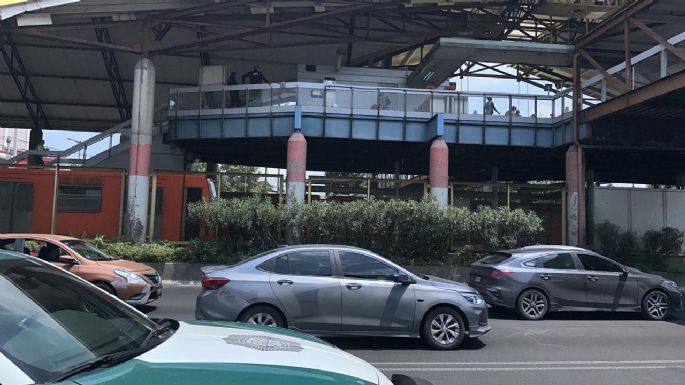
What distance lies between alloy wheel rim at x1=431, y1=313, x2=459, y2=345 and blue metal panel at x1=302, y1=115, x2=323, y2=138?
49.5ft

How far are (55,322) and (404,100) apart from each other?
68.8 ft

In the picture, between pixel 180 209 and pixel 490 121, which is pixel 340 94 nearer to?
pixel 490 121

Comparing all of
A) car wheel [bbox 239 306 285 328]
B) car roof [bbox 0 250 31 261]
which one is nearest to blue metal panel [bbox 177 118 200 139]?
car wheel [bbox 239 306 285 328]

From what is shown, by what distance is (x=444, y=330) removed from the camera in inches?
323

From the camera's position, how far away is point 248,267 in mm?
8195

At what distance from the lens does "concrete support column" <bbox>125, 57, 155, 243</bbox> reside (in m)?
21.3

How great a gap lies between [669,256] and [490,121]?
8354 mm

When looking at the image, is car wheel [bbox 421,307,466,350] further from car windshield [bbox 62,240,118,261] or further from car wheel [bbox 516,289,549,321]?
car windshield [bbox 62,240,118,261]

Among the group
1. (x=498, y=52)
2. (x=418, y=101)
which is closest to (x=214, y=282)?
(x=418, y=101)

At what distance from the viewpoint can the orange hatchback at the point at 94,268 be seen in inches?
423

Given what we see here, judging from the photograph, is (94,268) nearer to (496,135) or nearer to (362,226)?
(362,226)

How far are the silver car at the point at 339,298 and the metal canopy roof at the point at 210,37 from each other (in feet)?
56.3

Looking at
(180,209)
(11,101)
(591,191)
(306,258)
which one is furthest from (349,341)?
(11,101)

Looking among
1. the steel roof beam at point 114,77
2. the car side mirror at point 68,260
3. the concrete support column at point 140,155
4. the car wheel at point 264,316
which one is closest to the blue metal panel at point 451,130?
the concrete support column at point 140,155
